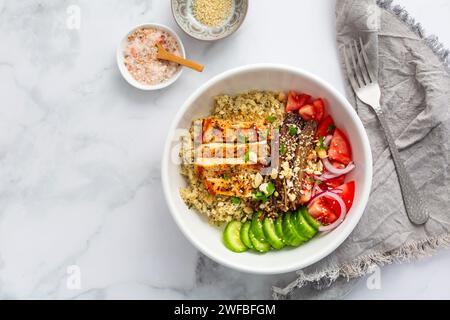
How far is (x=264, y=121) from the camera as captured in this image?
8.86 ft

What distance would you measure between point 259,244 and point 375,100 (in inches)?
35.4

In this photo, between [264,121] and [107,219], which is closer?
[264,121]

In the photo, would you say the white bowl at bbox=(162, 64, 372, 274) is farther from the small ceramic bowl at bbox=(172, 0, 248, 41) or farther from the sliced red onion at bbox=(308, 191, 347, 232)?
the small ceramic bowl at bbox=(172, 0, 248, 41)

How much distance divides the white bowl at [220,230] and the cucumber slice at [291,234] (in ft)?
0.12

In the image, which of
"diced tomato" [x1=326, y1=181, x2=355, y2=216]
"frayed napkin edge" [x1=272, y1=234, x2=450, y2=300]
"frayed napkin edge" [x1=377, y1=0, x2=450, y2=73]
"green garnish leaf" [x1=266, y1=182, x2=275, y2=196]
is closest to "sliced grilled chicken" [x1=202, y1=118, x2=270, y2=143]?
"green garnish leaf" [x1=266, y1=182, x2=275, y2=196]

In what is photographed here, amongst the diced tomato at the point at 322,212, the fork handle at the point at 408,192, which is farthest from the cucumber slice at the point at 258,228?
the fork handle at the point at 408,192

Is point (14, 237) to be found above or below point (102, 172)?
below

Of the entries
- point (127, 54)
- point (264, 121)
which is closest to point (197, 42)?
point (127, 54)

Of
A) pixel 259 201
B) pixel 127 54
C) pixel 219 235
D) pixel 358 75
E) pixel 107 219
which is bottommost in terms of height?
pixel 107 219

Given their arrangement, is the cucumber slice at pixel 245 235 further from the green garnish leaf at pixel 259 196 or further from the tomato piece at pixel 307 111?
the tomato piece at pixel 307 111

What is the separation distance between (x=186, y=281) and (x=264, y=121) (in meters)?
0.94

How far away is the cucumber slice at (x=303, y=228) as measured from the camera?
2648mm

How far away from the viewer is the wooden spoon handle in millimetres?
2809
